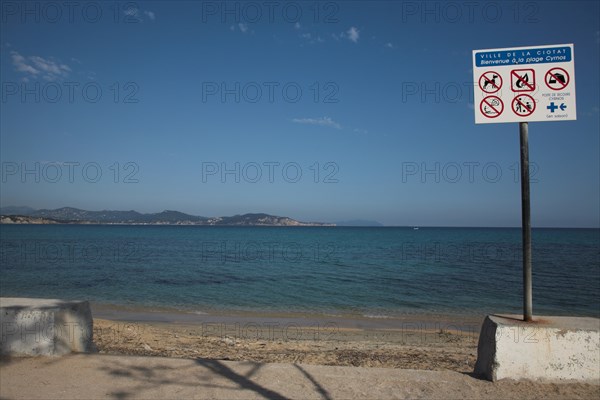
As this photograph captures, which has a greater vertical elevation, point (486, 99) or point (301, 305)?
point (486, 99)

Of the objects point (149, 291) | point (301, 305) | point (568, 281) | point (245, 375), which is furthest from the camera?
point (568, 281)

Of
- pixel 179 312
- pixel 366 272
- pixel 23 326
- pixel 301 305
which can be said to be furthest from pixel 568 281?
pixel 23 326

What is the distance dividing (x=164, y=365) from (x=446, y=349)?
6.83 meters

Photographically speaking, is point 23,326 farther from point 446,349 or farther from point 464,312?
point 464,312

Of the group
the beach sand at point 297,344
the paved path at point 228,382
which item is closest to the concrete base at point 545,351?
the paved path at point 228,382

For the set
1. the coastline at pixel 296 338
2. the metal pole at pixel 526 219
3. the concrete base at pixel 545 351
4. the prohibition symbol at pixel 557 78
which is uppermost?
the prohibition symbol at pixel 557 78

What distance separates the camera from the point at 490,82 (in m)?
4.36

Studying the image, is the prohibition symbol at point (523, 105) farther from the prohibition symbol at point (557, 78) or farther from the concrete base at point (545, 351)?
the concrete base at point (545, 351)

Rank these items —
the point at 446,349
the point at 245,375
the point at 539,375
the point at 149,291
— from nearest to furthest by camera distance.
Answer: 1. the point at 539,375
2. the point at 245,375
3. the point at 446,349
4. the point at 149,291

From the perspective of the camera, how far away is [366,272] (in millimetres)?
26531

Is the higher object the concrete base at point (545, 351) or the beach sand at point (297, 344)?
the concrete base at point (545, 351)

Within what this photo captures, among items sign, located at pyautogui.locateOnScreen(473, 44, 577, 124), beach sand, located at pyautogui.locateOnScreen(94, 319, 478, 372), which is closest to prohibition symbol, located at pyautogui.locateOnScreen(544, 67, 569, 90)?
sign, located at pyautogui.locateOnScreen(473, 44, 577, 124)

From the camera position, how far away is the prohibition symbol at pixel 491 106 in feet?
14.2

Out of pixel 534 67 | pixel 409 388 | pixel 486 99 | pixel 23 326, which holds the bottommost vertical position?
pixel 409 388
